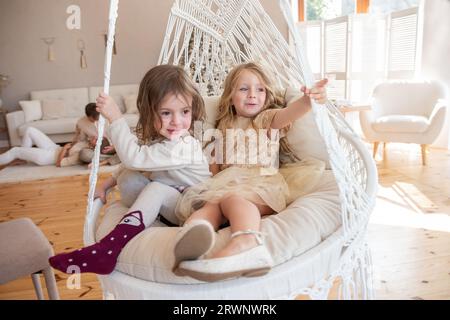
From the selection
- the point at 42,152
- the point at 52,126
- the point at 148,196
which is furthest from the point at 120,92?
the point at 148,196

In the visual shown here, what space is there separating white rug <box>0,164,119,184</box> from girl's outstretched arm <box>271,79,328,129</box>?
2542 millimetres

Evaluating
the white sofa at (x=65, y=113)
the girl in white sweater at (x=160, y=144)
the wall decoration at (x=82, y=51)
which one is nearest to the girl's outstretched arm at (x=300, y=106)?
the girl in white sweater at (x=160, y=144)

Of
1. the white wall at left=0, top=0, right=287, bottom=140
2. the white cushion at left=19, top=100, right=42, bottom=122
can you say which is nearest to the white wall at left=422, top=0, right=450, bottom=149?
the white wall at left=0, top=0, right=287, bottom=140

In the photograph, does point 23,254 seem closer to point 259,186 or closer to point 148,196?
point 148,196

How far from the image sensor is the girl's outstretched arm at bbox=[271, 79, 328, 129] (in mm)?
962

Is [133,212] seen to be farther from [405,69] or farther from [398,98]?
[405,69]

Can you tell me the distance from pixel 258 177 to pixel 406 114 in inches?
116

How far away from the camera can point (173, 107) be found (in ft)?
4.08

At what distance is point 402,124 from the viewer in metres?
3.32

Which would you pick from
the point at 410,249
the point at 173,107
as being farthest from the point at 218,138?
the point at 410,249

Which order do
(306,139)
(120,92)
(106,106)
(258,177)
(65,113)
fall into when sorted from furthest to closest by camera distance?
1. (120,92)
2. (65,113)
3. (306,139)
4. (258,177)
5. (106,106)

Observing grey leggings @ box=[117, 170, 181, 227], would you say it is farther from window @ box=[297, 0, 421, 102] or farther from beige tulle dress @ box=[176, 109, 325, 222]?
window @ box=[297, 0, 421, 102]

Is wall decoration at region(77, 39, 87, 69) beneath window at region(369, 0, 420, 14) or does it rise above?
beneath
